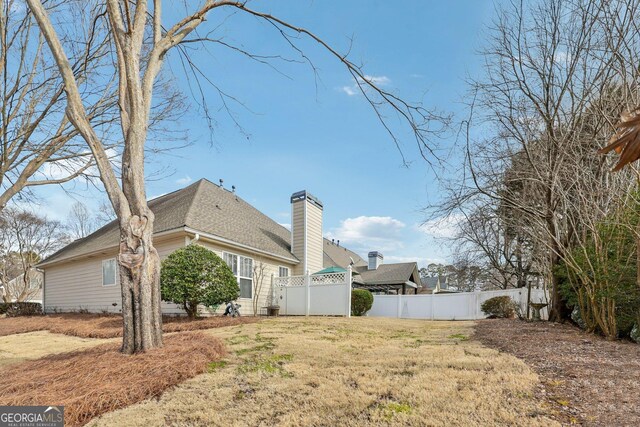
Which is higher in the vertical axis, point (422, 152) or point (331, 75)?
point (331, 75)

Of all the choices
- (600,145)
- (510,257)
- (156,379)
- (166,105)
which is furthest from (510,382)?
(510,257)

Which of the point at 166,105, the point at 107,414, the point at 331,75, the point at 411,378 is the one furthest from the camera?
the point at 166,105

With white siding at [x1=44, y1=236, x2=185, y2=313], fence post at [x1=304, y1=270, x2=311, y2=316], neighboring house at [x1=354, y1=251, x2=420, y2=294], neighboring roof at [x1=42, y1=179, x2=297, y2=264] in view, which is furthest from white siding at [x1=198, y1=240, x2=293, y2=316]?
neighboring house at [x1=354, y1=251, x2=420, y2=294]

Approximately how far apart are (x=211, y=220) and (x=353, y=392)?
1010 centimetres

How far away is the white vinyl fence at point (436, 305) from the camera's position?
14.7m

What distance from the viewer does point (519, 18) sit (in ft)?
22.3

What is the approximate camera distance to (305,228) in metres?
15.5

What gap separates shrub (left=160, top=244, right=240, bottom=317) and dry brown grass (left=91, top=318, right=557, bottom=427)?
5.05 meters

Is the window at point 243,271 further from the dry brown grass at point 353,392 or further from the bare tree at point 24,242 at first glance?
the bare tree at point 24,242

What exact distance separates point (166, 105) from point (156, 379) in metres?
10.4

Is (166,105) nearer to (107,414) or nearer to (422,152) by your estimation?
(422,152)

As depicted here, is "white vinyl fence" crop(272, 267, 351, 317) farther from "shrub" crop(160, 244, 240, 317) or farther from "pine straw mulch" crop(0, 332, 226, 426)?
"pine straw mulch" crop(0, 332, 226, 426)

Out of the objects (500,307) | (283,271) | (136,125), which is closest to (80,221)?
(283,271)

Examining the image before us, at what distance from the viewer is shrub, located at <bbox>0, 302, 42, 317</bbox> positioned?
17031 mm
